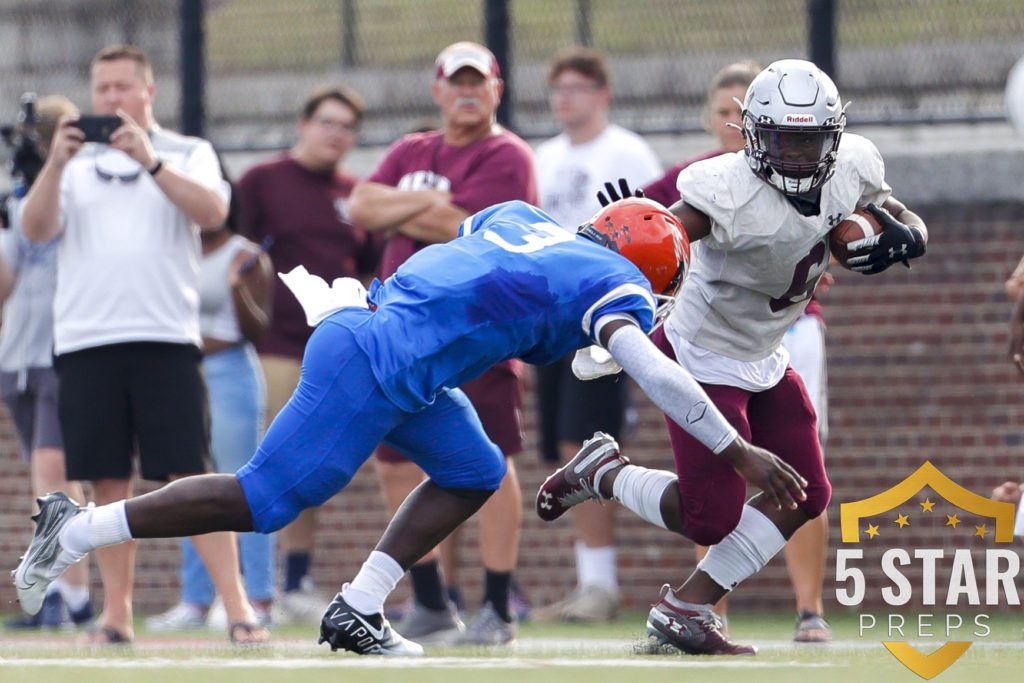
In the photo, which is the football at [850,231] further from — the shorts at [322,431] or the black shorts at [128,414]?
the black shorts at [128,414]

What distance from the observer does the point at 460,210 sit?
24.4 ft

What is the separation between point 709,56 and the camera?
32.2ft

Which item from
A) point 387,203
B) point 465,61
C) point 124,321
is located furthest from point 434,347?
point 465,61

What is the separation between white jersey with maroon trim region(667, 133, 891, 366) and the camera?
5.80 meters

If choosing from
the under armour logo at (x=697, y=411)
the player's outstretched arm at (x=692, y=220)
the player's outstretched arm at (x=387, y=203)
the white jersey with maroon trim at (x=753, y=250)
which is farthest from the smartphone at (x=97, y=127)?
the under armour logo at (x=697, y=411)

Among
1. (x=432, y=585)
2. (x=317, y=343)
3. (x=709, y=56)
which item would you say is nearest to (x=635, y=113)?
(x=709, y=56)

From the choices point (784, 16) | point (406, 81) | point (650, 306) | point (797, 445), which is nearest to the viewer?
point (650, 306)

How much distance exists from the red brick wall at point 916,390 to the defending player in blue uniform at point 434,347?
12.3 feet

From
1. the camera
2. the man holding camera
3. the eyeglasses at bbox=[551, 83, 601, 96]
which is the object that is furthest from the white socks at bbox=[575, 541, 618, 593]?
the camera

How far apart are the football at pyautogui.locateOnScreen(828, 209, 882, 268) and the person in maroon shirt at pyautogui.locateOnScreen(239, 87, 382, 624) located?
3.48 metres

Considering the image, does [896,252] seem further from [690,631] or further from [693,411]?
[690,631]

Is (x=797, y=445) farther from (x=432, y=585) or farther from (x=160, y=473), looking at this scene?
(x=160, y=473)

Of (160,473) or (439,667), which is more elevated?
(160,473)

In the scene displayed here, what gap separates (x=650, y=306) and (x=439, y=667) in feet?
4.30
